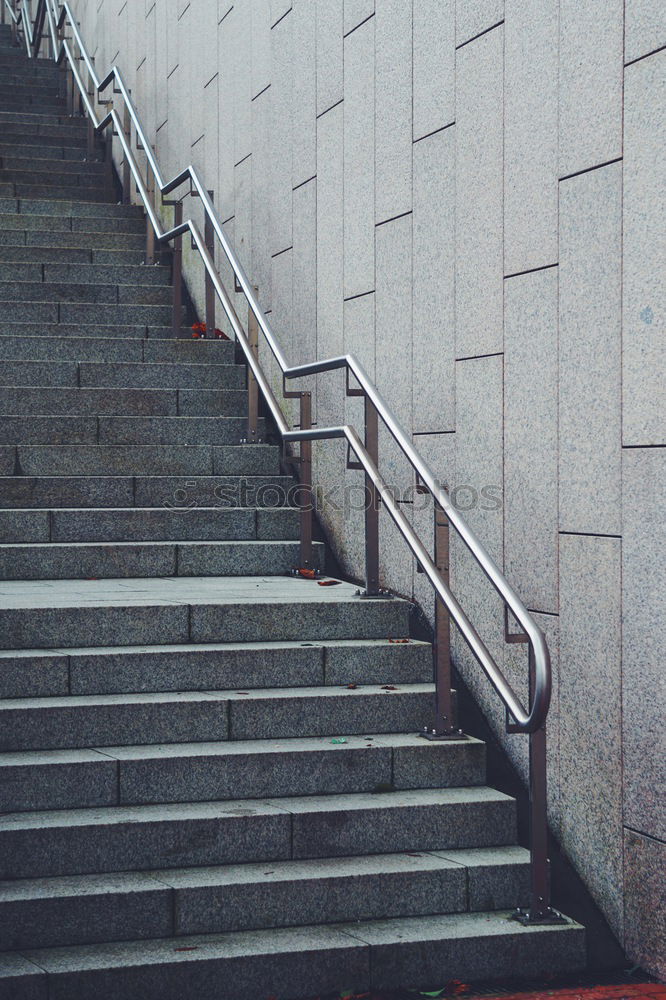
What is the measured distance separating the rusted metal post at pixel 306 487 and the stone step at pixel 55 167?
5.73 metres

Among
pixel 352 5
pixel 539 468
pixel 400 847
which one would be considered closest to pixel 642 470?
pixel 539 468

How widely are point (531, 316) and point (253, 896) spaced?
7.98 ft

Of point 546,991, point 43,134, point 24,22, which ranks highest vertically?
point 24,22

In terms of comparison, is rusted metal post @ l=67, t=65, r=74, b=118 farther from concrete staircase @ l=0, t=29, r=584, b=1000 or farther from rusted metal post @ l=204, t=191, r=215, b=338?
concrete staircase @ l=0, t=29, r=584, b=1000

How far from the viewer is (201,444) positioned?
290 inches

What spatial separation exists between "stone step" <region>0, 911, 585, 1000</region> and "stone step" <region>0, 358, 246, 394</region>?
4.34m

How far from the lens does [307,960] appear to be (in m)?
3.88

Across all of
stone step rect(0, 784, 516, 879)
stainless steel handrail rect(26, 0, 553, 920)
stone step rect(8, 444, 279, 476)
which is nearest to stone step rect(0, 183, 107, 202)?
stainless steel handrail rect(26, 0, 553, 920)

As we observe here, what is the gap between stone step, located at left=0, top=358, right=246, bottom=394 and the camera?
7457 millimetres

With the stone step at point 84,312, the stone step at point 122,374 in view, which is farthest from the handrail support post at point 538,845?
the stone step at point 84,312

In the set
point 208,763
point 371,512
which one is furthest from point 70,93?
point 208,763

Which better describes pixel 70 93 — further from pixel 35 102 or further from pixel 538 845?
pixel 538 845

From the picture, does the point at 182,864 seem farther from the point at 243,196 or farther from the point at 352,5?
the point at 243,196

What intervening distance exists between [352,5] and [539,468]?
10.6ft
